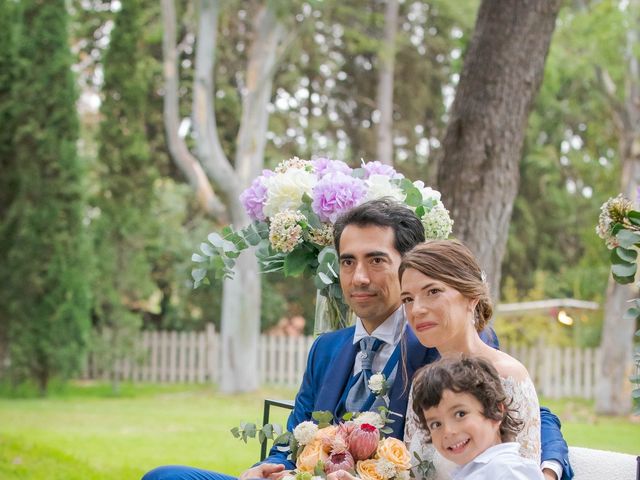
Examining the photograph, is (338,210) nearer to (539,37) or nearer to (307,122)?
(539,37)

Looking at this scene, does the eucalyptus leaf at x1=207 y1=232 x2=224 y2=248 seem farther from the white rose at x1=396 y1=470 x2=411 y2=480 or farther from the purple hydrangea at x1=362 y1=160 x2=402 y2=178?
the white rose at x1=396 y1=470 x2=411 y2=480

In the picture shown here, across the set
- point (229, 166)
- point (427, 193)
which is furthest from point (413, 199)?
point (229, 166)

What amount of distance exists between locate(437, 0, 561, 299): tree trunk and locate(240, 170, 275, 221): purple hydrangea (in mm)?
1765

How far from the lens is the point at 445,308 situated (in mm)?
2709

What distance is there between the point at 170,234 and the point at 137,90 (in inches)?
157

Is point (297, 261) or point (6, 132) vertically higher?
point (6, 132)

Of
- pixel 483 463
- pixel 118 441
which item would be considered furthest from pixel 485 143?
pixel 118 441

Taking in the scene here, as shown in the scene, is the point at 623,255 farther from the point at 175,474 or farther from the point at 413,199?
the point at 175,474

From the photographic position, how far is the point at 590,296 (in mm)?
19688

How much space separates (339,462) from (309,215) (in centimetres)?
137

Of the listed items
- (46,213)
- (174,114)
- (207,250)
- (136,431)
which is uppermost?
(174,114)

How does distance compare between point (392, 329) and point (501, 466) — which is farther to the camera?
point (392, 329)

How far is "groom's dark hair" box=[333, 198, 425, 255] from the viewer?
3.12 metres

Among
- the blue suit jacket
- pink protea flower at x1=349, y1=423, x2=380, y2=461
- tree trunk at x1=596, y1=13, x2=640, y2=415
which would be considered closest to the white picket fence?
tree trunk at x1=596, y1=13, x2=640, y2=415
